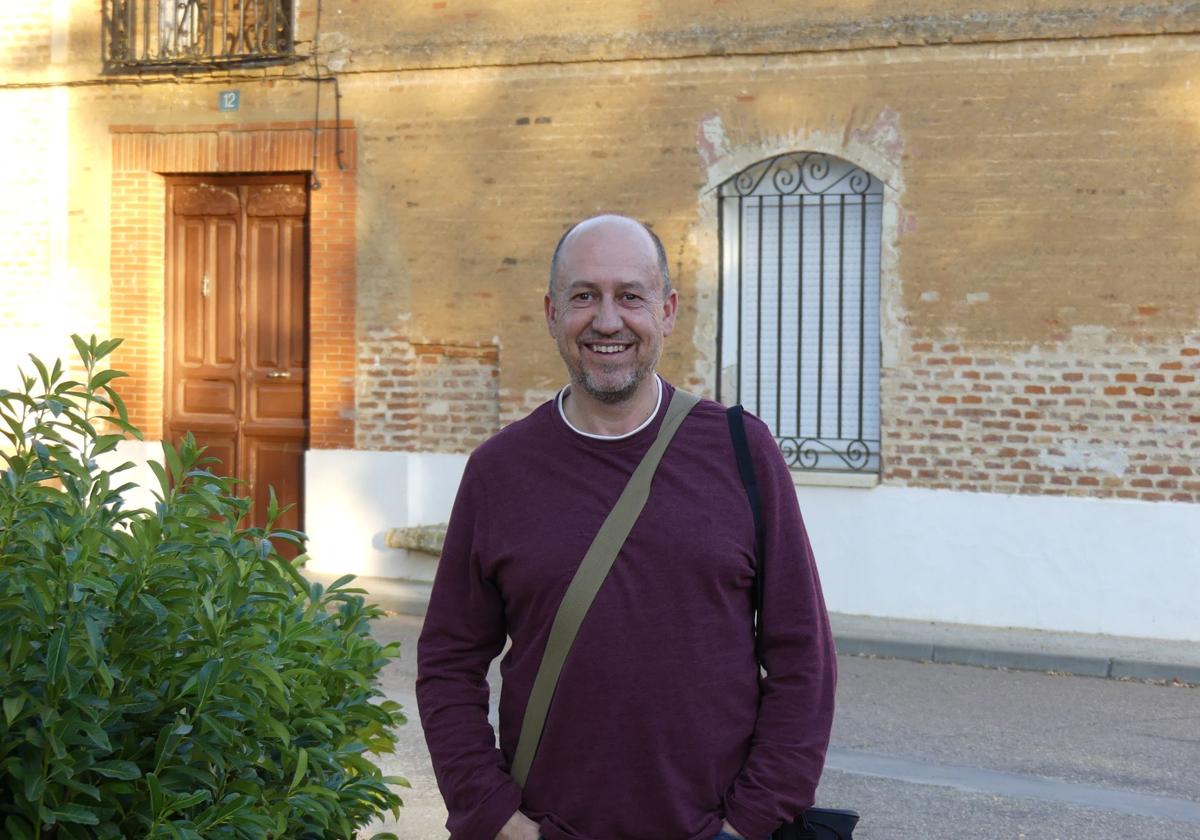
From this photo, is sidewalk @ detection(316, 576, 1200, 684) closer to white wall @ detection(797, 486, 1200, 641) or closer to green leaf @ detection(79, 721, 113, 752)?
white wall @ detection(797, 486, 1200, 641)

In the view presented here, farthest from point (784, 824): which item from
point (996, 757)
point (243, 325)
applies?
point (243, 325)

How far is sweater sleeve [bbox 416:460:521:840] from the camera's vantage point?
2.76m

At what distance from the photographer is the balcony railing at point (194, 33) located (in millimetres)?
12531

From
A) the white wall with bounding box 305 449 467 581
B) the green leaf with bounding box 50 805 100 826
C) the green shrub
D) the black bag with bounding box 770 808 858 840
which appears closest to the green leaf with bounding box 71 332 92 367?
the green shrub

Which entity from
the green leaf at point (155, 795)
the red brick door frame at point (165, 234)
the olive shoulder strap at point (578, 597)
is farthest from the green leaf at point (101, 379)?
the red brick door frame at point (165, 234)

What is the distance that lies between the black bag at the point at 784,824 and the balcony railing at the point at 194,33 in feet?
34.3

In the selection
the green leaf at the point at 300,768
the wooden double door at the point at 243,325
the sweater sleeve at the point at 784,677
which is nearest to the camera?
the sweater sleeve at the point at 784,677

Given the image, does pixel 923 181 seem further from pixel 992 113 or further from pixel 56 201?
pixel 56 201

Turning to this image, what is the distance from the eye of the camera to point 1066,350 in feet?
34.3

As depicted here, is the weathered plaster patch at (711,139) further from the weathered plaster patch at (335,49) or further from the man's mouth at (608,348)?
the man's mouth at (608,348)

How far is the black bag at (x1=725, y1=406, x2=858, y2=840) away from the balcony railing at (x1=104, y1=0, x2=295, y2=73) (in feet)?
34.3

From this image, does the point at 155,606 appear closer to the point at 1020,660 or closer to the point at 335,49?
the point at 1020,660

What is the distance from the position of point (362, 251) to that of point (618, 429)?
9830 millimetres

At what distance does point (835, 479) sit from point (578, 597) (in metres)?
8.56
